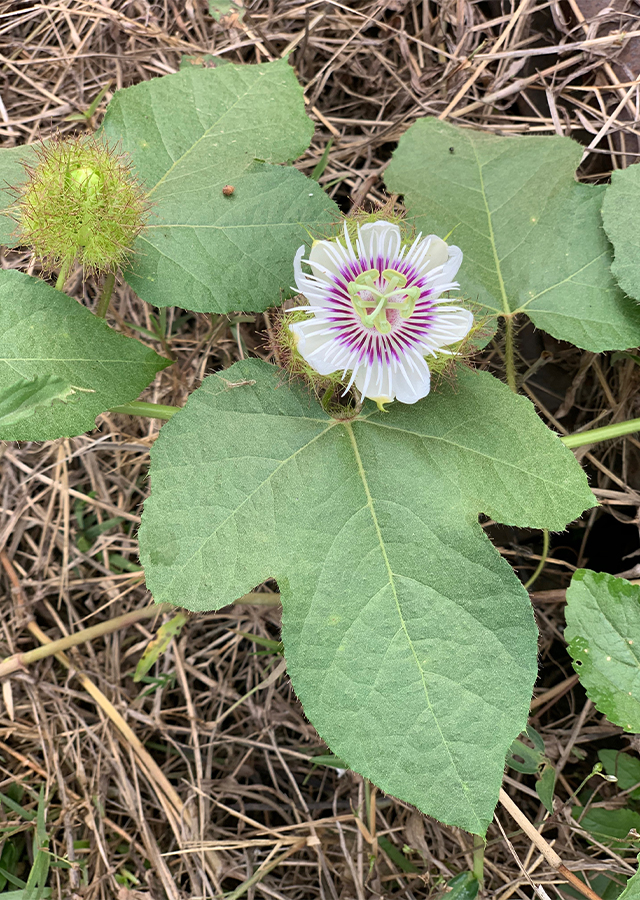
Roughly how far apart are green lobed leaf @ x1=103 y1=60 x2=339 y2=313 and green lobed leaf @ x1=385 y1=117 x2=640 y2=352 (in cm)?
26

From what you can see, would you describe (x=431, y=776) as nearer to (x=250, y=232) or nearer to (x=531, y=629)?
(x=531, y=629)

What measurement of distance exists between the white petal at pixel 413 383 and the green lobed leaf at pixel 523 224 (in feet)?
1.28

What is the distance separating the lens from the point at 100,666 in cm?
189

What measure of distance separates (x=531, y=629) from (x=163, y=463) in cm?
69

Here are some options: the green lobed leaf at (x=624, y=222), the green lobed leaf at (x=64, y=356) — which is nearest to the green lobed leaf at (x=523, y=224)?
the green lobed leaf at (x=624, y=222)

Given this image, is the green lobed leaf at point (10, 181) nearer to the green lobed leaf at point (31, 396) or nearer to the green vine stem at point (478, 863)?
the green lobed leaf at point (31, 396)

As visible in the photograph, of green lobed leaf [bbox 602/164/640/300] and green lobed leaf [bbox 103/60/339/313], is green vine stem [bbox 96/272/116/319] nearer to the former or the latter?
green lobed leaf [bbox 103/60/339/313]

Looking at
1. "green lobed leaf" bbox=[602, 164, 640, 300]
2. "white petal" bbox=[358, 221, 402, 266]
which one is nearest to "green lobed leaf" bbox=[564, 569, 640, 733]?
"green lobed leaf" bbox=[602, 164, 640, 300]

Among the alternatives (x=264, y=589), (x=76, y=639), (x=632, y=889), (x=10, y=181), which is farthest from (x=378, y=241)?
(x=76, y=639)

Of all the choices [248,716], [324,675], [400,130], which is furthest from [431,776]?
[400,130]

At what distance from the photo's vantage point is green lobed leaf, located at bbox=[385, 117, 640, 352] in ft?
4.98

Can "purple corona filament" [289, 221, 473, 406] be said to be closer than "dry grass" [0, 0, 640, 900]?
Yes

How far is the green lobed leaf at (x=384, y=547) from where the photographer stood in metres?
1.17

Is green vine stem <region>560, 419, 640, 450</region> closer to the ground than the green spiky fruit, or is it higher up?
closer to the ground
